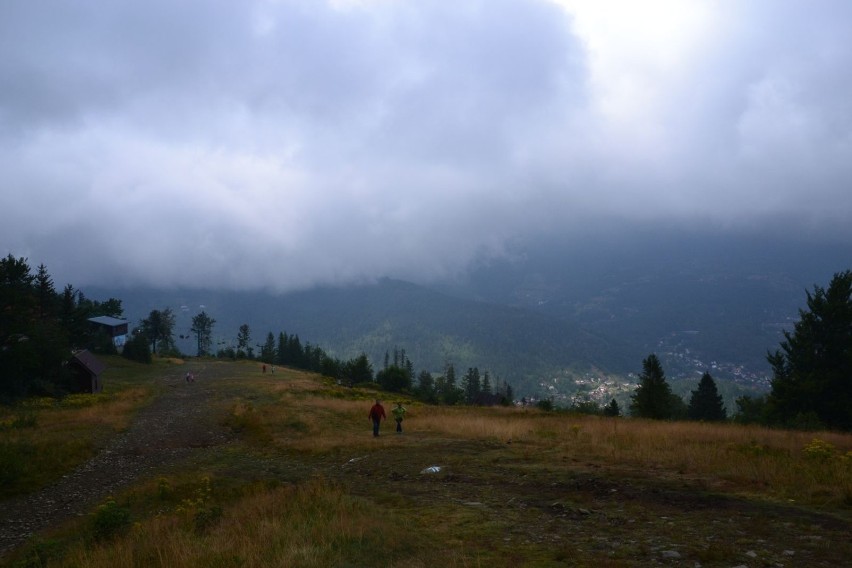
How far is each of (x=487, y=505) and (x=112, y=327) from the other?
4038 inches

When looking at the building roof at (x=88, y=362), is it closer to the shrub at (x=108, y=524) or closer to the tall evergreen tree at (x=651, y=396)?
the shrub at (x=108, y=524)

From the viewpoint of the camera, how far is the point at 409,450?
18438mm

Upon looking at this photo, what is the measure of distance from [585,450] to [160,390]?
42.2 m

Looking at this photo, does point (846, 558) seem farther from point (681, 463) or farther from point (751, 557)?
point (681, 463)

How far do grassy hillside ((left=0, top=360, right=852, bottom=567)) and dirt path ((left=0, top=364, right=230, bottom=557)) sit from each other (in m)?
0.77

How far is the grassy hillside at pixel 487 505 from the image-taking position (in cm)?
709

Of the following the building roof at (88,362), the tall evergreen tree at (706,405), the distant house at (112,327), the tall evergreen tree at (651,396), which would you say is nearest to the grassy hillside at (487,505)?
the tall evergreen tree at (651,396)

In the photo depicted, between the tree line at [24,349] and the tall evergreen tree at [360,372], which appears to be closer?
the tree line at [24,349]

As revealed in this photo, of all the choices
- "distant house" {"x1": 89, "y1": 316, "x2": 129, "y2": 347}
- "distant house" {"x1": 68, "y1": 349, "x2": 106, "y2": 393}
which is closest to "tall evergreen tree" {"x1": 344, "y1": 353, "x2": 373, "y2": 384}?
"distant house" {"x1": 68, "y1": 349, "x2": 106, "y2": 393}

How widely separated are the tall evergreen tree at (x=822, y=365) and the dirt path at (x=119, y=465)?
3833cm

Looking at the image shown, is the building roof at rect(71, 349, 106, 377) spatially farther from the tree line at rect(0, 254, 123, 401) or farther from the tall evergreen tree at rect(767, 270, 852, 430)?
the tall evergreen tree at rect(767, 270, 852, 430)

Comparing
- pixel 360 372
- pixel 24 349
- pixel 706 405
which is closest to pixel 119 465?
pixel 24 349

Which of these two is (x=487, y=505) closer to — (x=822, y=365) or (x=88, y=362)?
(x=822, y=365)

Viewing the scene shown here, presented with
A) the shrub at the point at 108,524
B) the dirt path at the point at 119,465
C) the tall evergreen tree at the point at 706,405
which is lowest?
the tall evergreen tree at the point at 706,405
